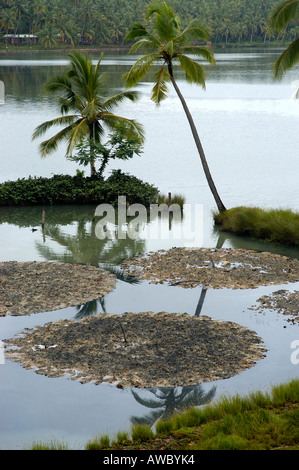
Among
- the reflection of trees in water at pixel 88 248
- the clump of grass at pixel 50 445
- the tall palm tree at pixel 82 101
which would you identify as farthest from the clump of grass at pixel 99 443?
the tall palm tree at pixel 82 101

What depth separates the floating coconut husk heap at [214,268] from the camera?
20172 millimetres

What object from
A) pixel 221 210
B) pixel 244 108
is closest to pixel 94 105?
pixel 221 210

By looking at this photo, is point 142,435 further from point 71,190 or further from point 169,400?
point 71,190

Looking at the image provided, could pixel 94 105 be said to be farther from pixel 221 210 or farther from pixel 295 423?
pixel 295 423

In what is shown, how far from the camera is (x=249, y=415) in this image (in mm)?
10625

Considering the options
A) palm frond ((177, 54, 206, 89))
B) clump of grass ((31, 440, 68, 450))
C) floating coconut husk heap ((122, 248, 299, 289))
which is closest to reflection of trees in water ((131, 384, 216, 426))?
clump of grass ((31, 440, 68, 450))

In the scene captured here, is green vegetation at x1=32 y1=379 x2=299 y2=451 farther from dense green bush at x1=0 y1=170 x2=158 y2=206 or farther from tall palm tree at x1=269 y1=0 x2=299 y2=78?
dense green bush at x1=0 y1=170 x2=158 y2=206

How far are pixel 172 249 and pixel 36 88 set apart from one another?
180 ft

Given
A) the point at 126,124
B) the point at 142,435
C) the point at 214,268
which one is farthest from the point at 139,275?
the point at 126,124

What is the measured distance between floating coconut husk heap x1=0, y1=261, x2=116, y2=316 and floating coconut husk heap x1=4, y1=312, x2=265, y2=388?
5.29 ft

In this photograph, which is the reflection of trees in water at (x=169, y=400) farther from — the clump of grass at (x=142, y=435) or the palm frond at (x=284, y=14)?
the palm frond at (x=284, y=14)

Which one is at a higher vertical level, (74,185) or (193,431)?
(74,185)
